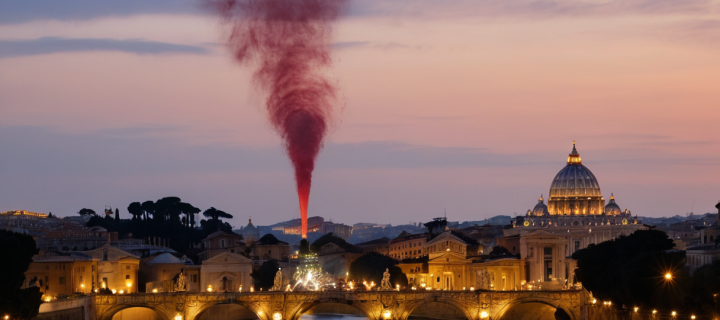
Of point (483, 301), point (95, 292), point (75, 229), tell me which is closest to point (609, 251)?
point (483, 301)

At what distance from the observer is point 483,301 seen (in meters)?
131

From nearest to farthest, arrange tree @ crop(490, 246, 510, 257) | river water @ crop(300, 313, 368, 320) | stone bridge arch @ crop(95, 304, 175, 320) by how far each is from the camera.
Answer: stone bridge arch @ crop(95, 304, 175, 320) < river water @ crop(300, 313, 368, 320) < tree @ crop(490, 246, 510, 257)

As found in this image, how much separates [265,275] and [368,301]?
1546 inches

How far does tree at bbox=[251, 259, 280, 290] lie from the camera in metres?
166

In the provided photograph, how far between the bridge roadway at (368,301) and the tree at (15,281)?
2168 cm

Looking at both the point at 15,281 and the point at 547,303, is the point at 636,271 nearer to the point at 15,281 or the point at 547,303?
the point at 547,303

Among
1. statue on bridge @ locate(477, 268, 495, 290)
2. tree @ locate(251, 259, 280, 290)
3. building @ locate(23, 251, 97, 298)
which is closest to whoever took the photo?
building @ locate(23, 251, 97, 298)

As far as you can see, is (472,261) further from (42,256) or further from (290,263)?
(42,256)

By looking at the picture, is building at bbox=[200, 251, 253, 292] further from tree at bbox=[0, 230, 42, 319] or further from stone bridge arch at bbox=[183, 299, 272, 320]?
tree at bbox=[0, 230, 42, 319]

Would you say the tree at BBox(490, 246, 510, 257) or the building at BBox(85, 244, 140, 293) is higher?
the tree at BBox(490, 246, 510, 257)

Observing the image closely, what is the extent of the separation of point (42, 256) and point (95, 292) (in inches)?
244

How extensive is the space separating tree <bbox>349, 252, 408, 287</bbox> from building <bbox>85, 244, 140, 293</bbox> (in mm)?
30274

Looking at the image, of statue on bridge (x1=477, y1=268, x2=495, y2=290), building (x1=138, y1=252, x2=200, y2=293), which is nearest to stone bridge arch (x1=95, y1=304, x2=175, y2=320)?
building (x1=138, y1=252, x2=200, y2=293)

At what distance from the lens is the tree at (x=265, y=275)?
166 meters
